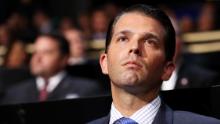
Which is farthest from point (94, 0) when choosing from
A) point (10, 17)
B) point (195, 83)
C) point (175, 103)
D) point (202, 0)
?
point (175, 103)

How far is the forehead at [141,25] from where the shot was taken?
275 centimetres

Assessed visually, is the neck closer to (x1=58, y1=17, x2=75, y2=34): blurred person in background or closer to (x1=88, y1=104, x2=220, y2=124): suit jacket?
(x1=88, y1=104, x2=220, y2=124): suit jacket

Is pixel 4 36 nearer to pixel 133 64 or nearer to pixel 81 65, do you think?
pixel 81 65

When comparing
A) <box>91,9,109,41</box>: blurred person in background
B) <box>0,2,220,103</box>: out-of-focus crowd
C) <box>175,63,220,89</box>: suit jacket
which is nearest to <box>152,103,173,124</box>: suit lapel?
<box>0,2,220,103</box>: out-of-focus crowd

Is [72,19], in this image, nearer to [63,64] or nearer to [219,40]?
[219,40]

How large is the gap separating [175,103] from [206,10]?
569 cm

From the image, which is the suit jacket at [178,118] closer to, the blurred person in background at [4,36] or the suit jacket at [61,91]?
the suit jacket at [61,91]

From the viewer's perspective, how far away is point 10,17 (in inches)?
433

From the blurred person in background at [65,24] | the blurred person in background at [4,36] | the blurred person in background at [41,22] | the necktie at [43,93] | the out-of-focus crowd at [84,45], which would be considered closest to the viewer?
the out-of-focus crowd at [84,45]

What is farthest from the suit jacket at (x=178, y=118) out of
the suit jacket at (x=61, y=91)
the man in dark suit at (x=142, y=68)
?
the suit jacket at (x=61, y=91)

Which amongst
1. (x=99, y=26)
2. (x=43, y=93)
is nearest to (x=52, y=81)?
(x=43, y=93)

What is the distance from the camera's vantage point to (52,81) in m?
6.27

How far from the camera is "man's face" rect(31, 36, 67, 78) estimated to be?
21.1ft

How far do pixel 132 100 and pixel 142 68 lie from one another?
0.14 m
